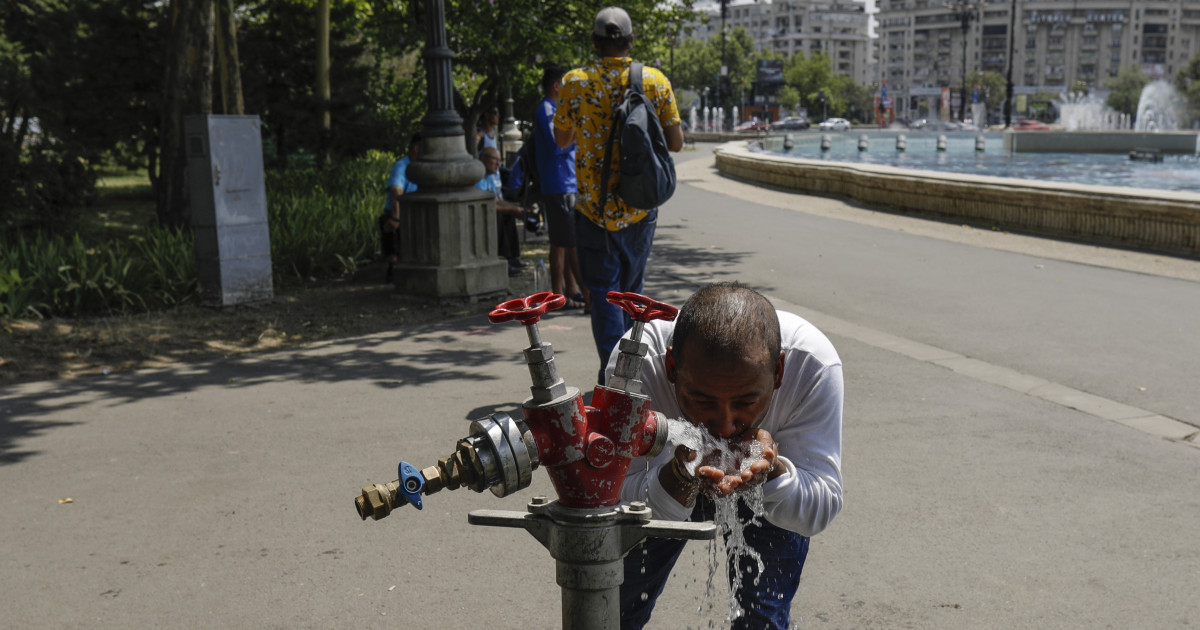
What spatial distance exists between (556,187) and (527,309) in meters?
6.29

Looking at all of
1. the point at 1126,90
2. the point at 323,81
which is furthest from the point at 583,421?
the point at 1126,90

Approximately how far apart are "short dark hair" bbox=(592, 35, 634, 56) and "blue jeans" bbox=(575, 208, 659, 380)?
82cm

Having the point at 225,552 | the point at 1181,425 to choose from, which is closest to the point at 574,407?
the point at 225,552

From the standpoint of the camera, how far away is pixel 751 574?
2.29 m

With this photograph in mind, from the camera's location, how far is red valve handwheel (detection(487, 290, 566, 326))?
4.91 ft

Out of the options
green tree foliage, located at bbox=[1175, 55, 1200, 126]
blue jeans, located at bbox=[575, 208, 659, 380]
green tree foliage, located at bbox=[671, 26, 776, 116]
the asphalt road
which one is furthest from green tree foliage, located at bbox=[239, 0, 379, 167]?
green tree foliage, located at bbox=[671, 26, 776, 116]

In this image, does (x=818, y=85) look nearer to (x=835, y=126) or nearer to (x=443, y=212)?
(x=835, y=126)

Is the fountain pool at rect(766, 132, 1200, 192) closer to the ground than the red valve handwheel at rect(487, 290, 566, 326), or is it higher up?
closer to the ground

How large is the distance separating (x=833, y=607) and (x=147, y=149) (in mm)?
19634

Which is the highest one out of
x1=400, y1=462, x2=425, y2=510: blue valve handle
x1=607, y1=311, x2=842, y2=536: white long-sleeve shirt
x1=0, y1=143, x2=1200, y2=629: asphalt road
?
x1=400, y1=462, x2=425, y2=510: blue valve handle

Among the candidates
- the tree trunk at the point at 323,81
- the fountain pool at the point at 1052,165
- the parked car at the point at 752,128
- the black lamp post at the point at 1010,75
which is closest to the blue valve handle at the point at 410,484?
the tree trunk at the point at 323,81

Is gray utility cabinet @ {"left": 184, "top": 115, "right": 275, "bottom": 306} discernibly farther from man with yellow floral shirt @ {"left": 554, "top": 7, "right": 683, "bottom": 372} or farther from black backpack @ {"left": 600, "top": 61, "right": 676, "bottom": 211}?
black backpack @ {"left": 600, "top": 61, "right": 676, "bottom": 211}

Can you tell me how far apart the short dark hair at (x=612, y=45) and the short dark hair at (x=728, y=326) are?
358 cm

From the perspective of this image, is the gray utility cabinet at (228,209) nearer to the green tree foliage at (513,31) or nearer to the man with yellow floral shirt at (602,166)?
the man with yellow floral shirt at (602,166)
